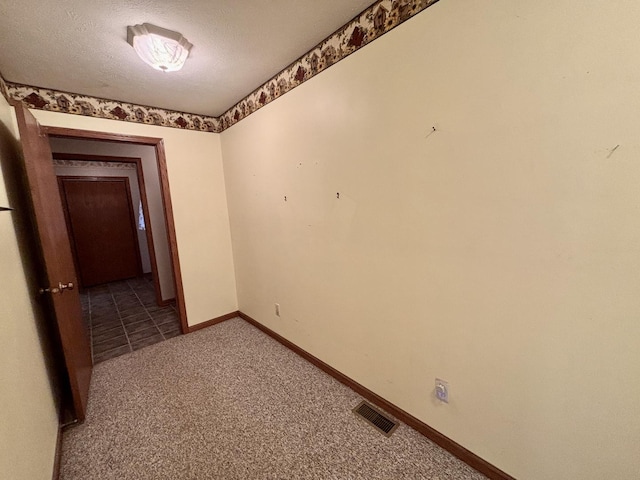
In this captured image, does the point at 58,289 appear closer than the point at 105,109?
Yes

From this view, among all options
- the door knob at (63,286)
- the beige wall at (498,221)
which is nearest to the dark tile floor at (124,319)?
the door knob at (63,286)

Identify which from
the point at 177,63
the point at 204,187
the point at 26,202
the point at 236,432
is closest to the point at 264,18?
the point at 177,63

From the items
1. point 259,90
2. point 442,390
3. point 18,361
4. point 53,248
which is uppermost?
point 259,90

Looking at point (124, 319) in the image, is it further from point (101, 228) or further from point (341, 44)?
point (341, 44)

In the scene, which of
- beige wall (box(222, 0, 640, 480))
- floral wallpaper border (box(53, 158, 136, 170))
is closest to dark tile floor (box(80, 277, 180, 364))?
floral wallpaper border (box(53, 158, 136, 170))

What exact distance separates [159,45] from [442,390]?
7.99 ft

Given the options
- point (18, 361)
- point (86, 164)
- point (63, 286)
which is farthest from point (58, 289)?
point (86, 164)

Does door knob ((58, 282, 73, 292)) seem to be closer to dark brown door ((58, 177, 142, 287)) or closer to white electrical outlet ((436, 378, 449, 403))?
white electrical outlet ((436, 378, 449, 403))

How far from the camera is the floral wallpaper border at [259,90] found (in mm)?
1308

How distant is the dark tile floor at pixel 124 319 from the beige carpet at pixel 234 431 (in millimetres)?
414

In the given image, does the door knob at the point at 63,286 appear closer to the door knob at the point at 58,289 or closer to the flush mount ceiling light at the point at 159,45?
the door knob at the point at 58,289

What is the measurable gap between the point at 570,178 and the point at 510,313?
1.87 ft

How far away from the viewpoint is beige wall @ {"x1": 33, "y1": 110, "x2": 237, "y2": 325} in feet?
8.59

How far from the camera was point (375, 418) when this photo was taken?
5.16ft
